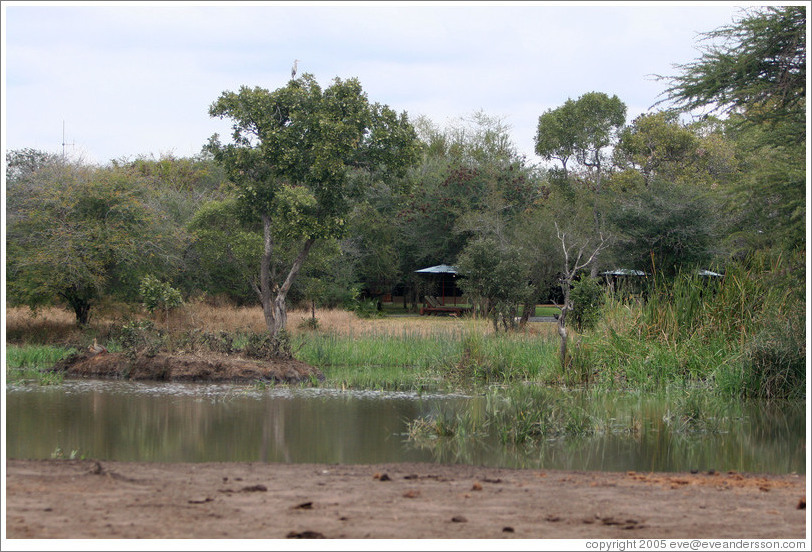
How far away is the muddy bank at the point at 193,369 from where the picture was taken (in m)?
18.4

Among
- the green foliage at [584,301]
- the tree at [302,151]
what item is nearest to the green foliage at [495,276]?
the green foliage at [584,301]

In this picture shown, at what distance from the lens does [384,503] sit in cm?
620

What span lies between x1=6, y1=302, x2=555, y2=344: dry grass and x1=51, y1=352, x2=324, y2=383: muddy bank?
3107mm

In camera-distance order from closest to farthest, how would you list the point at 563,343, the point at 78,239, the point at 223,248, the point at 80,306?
the point at 563,343, the point at 78,239, the point at 80,306, the point at 223,248

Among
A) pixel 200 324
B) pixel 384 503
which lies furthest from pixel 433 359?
pixel 384 503

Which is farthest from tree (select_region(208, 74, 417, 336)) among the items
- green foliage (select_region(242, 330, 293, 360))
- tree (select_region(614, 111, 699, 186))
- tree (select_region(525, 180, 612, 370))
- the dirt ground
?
tree (select_region(614, 111, 699, 186))

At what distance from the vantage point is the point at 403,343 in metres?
21.8

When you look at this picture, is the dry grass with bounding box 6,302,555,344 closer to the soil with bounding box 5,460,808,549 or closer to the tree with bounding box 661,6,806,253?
the tree with bounding box 661,6,806,253

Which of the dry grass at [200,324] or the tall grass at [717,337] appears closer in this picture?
the tall grass at [717,337]

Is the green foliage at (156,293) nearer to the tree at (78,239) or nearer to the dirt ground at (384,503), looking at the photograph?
the tree at (78,239)

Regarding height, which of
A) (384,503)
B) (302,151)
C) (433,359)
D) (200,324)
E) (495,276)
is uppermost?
(302,151)

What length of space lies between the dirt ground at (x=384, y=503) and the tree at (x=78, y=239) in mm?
17287

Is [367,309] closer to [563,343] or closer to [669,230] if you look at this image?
[669,230]

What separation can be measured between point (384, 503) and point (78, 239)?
814 inches
